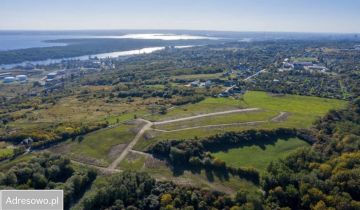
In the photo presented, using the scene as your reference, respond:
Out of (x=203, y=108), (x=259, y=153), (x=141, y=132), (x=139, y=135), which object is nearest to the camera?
(x=259, y=153)

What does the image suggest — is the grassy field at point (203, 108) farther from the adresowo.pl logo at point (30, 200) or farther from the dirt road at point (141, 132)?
the adresowo.pl logo at point (30, 200)

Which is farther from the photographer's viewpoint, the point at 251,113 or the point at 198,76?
the point at 198,76

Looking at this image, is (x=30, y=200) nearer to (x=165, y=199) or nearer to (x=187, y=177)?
(x=165, y=199)

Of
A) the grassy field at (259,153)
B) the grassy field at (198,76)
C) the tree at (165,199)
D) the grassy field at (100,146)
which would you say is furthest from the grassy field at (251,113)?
the grassy field at (198,76)

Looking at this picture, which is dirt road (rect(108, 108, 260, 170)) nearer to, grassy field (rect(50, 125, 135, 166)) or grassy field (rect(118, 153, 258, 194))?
grassy field (rect(50, 125, 135, 166))

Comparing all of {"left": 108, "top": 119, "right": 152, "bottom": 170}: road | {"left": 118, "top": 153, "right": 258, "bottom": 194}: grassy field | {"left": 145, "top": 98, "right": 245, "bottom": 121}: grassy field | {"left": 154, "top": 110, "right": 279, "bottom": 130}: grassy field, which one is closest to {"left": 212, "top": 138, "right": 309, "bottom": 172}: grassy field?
{"left": 118, "top": 153, "right": 258, "bottom": 194}: grassy field

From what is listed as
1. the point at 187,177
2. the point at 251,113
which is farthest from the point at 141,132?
the point at 251,113
